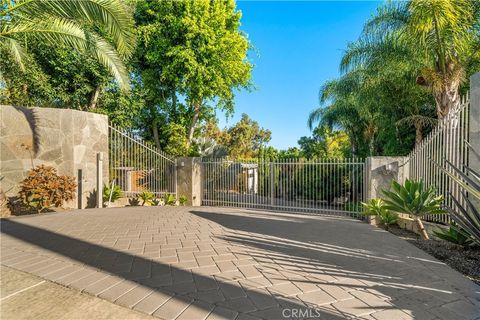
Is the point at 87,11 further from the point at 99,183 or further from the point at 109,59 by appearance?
the point at 99,183

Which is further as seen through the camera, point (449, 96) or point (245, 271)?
→ point (449, 96)

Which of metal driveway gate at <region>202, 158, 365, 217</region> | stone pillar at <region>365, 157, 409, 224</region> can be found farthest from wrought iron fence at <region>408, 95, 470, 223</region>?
metal driveway gate at <region>202, 158, 365, 217</region>

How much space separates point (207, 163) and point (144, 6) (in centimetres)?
1119

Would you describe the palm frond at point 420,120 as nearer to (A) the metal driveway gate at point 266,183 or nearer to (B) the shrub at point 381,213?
(A) the metal driveway gate at point 266,183

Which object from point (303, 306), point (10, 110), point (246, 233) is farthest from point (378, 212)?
point (10, 110)

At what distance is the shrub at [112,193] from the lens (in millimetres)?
9617

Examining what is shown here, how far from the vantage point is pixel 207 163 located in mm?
11859

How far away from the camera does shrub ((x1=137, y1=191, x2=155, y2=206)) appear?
10.6 metres

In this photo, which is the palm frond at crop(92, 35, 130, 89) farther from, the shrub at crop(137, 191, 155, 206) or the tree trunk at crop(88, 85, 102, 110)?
the tree trunk at crop(88, 85, 102, 110)

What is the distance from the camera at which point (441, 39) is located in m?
7.57

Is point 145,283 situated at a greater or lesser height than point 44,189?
lesser

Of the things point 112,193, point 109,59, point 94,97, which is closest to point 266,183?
point 112,193

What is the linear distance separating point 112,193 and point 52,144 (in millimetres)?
2514

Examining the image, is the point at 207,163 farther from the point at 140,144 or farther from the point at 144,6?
the point at 144,6
